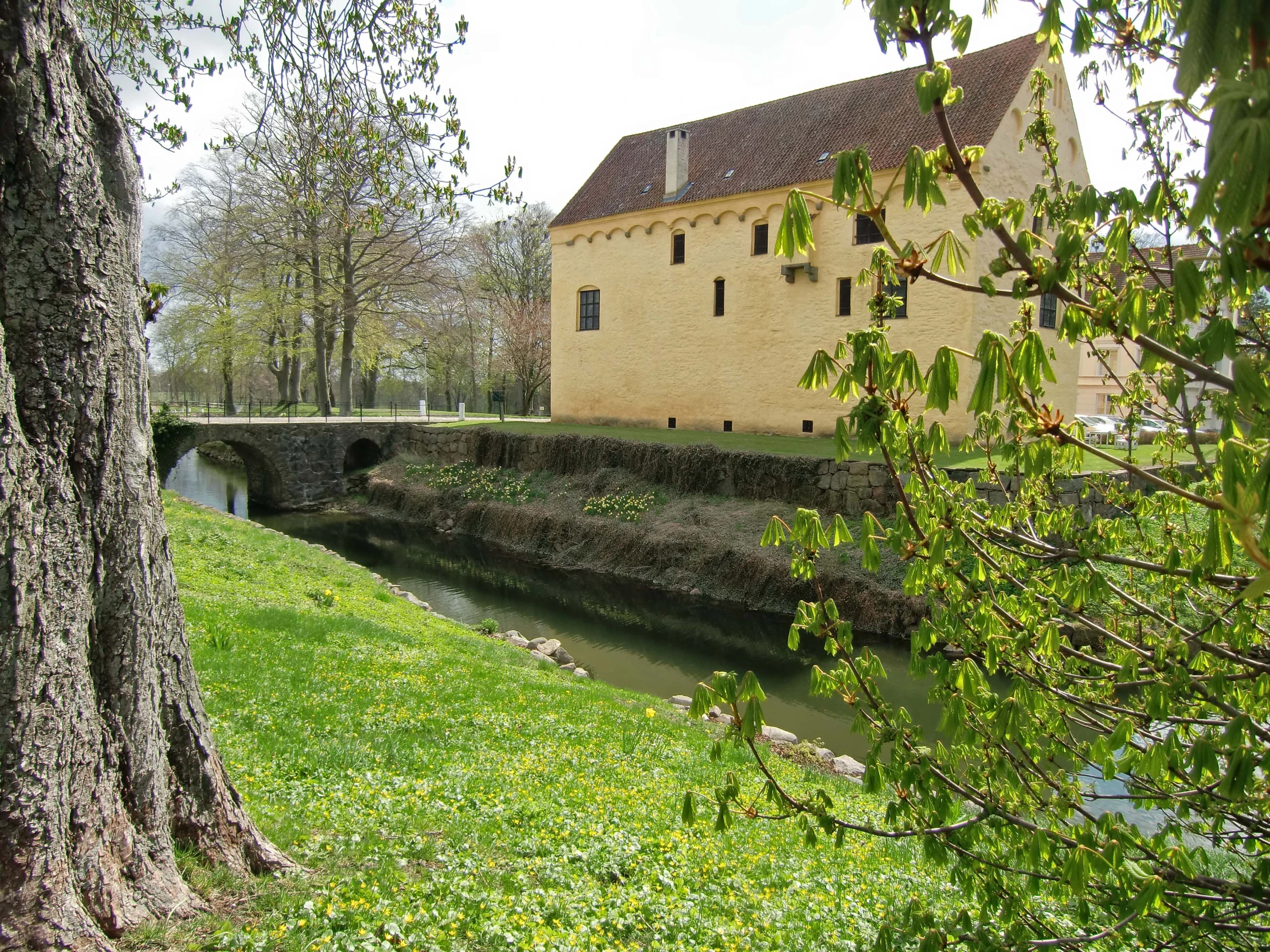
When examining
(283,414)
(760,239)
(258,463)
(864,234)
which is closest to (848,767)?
(864,234)

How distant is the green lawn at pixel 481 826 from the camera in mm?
3350

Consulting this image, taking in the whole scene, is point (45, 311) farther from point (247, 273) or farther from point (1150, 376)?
point (247, 273)

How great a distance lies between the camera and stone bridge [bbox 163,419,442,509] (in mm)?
24906

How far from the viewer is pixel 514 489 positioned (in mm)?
22844

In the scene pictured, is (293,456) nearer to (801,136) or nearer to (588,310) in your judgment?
(588,310)

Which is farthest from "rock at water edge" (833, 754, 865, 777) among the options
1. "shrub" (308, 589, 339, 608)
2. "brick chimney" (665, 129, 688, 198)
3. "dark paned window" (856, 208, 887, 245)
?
"brick chimney" (665, 129, 688, 198)

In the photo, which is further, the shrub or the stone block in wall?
the stone block in wall

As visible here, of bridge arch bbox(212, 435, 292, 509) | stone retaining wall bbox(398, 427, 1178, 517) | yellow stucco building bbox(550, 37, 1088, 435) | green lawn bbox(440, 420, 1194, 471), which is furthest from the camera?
bridge arch bbox(212, 435, 292, 509)

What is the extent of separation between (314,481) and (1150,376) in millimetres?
26177

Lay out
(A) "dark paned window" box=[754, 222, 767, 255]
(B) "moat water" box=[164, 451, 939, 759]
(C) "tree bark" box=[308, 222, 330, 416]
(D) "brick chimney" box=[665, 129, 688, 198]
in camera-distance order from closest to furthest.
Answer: (B) "moat water" box=[164, 451, 939, 759], (A) "dark paned window" box=[754, 222, 767, 255], (D) "brick chimney" box=[665, 129, 688, 198], (C) "tree bark" box=[308, 222, 330, 416]

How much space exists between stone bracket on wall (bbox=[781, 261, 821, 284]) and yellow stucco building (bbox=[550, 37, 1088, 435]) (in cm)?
5

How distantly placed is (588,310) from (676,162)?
19.0ft

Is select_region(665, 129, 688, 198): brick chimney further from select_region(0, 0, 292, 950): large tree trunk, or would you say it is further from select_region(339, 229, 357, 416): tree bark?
select_region(0, 0, 292, 950): large tree trunk

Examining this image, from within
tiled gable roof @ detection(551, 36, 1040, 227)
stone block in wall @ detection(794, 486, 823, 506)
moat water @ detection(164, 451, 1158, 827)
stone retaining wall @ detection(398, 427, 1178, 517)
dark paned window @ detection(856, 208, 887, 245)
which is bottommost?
moat water @ detection(164, 451, 1158, 827)
